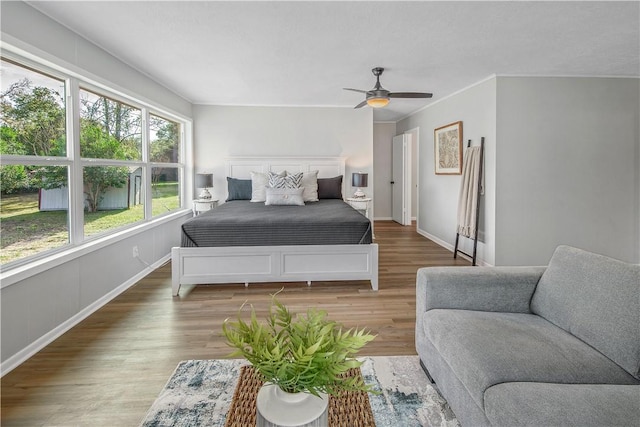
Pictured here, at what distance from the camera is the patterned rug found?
1675 millimetres

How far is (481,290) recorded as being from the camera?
6.20 ft

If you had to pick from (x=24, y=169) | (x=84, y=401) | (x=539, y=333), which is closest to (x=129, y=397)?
(x=84, y=401)

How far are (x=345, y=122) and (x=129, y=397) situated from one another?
510cm

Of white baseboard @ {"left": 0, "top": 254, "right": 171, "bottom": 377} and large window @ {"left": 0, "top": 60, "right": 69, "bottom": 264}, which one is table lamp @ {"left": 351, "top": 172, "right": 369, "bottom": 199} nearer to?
white baseboard @ {"left": 0, "top": 254, "right": 171, "bottom": 377}

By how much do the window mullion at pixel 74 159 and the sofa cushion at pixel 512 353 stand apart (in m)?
2.83

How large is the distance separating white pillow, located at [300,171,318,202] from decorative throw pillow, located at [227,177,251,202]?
0.90 m

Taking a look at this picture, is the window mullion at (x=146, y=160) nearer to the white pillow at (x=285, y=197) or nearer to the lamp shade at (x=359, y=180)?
the white pillow at (x=285, y=197)

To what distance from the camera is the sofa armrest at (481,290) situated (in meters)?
1.89

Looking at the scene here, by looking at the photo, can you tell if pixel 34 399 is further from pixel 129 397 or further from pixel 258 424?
pixel 258 424

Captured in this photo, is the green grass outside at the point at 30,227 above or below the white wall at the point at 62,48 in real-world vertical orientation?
below

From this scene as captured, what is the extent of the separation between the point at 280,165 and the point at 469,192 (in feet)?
Answer: 9.78

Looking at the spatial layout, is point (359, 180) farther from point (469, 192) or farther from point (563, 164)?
point (563, 164)

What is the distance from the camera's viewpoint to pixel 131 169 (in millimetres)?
3990

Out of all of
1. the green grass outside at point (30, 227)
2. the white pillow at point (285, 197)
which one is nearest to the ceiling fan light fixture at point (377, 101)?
the white pillow at point (285, 197)
